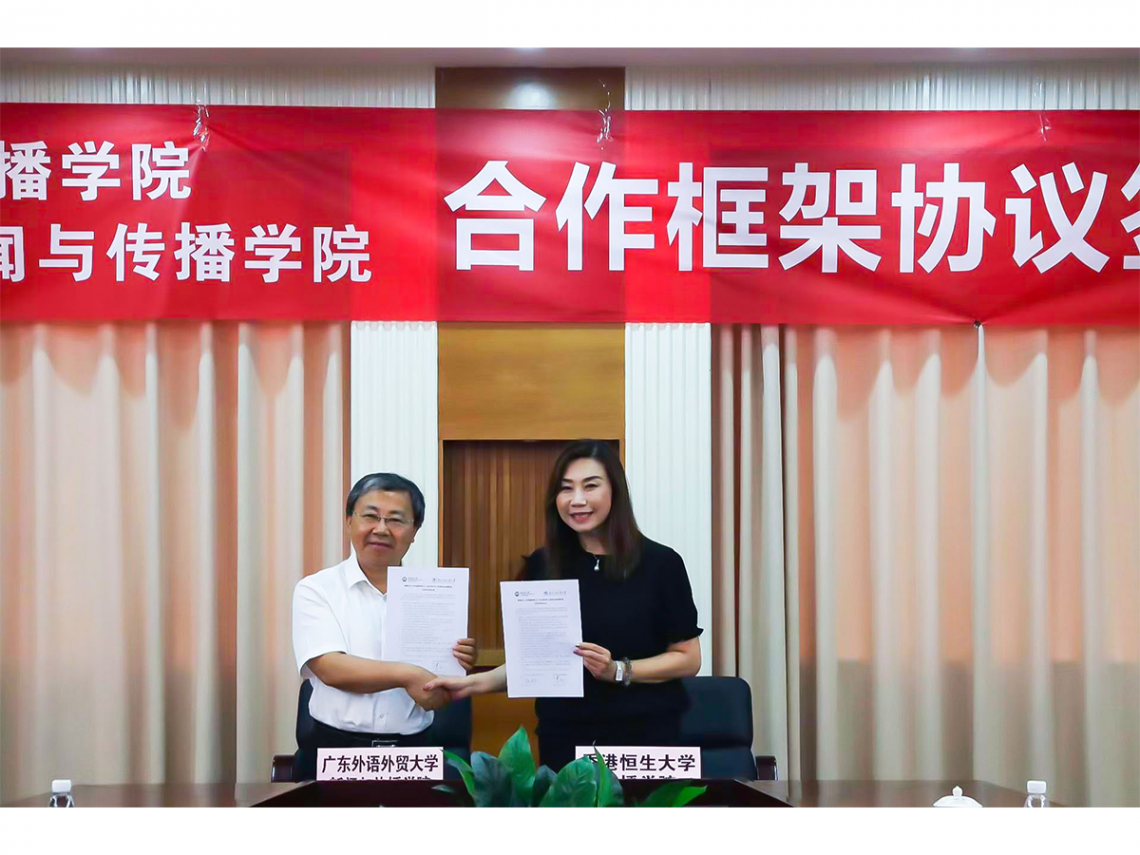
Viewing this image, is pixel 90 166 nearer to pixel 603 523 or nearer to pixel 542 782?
pixel 603 523

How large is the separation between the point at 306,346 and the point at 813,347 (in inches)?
66.0

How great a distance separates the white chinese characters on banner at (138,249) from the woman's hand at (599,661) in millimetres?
1809

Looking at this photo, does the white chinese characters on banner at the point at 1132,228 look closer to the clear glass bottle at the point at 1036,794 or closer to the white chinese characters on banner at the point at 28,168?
the clear glass bottle at the point at 1036,794

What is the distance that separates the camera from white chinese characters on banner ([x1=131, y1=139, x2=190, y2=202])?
343cm

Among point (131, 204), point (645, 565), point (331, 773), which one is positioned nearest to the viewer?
point (331, 773)

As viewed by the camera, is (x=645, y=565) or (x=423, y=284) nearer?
(x=645, y=565)

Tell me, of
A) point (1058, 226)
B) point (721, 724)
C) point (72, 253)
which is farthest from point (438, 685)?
point (1058, 226)

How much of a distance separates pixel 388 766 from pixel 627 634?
0.76m

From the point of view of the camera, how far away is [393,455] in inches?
137

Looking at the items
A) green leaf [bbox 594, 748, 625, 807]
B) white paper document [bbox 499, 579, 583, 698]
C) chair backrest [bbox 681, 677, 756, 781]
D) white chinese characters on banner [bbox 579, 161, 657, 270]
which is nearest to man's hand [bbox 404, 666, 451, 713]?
white paper document [bbox 499, 579, 583, 698]

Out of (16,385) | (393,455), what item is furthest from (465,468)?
(16,385)

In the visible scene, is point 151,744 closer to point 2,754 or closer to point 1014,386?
point 2,754

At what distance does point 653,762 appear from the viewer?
2637mm

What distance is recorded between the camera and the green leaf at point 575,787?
4.49 feet
